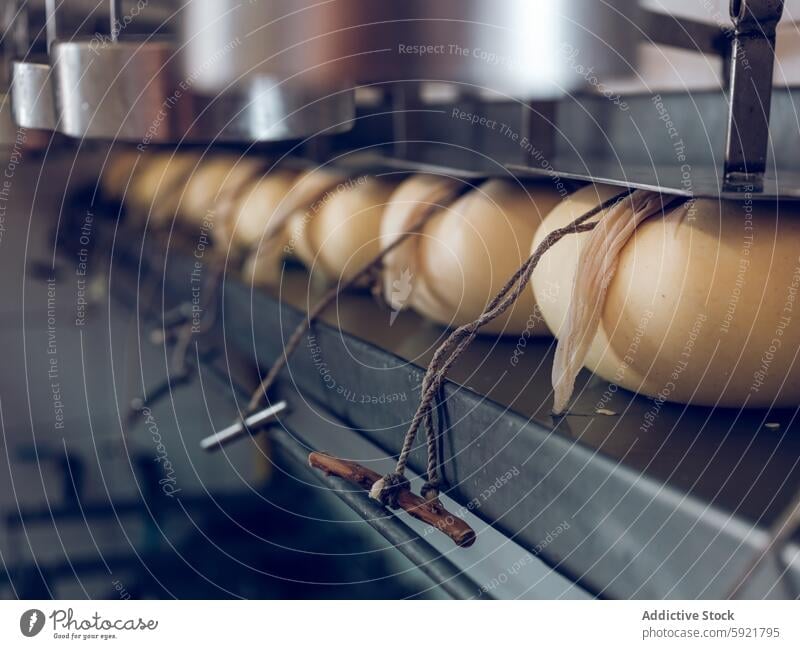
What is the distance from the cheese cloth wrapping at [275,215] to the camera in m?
0.67

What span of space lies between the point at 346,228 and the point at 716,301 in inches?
12.0

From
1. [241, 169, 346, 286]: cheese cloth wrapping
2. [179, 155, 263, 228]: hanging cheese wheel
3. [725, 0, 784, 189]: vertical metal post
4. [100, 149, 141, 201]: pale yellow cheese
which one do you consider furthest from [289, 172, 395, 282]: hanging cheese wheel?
[100, 149, 141, 201]: pale yellow cheese

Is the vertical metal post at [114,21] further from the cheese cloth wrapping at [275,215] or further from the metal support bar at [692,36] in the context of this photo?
the metal support bar at [692,36]

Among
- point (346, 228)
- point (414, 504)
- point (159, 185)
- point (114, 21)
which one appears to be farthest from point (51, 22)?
point (159, 185)

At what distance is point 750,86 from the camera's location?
367mm

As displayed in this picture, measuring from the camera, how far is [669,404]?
37 centimetres

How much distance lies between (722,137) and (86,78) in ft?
1.31

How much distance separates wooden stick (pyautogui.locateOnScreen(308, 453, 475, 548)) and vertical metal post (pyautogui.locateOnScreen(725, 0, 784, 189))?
0.18 metres

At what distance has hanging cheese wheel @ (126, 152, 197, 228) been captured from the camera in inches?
35.1

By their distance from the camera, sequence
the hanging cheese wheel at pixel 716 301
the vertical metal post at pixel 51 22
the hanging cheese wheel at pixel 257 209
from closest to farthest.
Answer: the hanging cheese wheel at pixel 716 301 → the vertical metal post at pixel 51 22 → the hanging cheese wheel at pixel 257 209

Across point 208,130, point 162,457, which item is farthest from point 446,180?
point 162,457

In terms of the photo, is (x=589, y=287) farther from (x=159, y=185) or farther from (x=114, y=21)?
(x=159, y=185)

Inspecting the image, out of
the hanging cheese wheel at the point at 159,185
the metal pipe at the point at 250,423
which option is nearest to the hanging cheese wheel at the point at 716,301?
the metal pipe at the point at 250,423

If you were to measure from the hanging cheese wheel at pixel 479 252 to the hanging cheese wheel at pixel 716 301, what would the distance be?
0.11m
